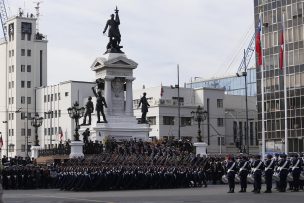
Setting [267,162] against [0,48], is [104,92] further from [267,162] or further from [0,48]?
[0,48]

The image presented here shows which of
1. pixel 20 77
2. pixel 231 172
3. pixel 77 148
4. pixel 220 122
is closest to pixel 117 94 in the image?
pixel 77 148

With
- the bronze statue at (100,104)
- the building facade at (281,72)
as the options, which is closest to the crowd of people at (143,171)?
the bronze statue at (100,104)

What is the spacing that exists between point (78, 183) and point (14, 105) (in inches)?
3117

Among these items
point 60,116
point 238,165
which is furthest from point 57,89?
point 238,165

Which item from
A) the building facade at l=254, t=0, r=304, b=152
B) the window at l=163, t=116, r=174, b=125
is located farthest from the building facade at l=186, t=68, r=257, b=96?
the building facade at l=254, t=0, r=304, b=152

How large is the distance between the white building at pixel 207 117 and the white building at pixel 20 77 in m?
20.6

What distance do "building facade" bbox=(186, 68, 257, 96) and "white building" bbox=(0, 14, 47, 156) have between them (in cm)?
3360

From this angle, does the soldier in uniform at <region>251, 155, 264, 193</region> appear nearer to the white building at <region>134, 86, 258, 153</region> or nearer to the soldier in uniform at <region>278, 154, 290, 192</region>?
the soldier in uniform at <region>278, 154, 290, 192</region>

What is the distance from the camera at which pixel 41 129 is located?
11300 centimetres

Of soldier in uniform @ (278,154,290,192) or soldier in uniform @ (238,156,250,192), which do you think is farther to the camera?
soldier in uniform @ (238,156,250,192)

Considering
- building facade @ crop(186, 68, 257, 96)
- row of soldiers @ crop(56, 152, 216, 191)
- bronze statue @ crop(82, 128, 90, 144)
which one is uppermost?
building facade @ crop(186, 68, 257, 96)

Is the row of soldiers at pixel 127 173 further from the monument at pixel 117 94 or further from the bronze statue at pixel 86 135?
the monument at pixel 117 94

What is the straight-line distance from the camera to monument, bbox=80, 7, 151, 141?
146ft

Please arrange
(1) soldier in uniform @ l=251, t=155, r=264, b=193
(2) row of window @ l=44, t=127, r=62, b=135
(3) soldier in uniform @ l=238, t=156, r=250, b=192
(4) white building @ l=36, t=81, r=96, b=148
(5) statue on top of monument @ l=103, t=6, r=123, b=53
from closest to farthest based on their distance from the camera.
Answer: (1) soldier in uniform @ l=251, t=155, r=264, b=193 → (3) soldier in uniform @ l=238, t=156, r=250, b=192 → (5) statue on top of monument @ l=103, t=6, r=123, b=53 → (4) white building @ l=36, t=81, r=96, b=148 → (2) row of window @ l=44, t=127, r=62, b=135
